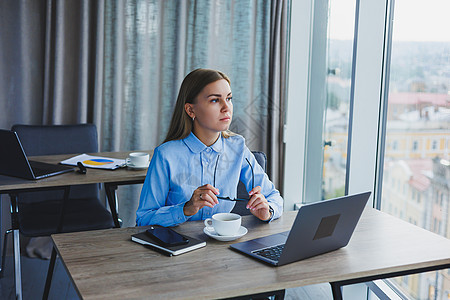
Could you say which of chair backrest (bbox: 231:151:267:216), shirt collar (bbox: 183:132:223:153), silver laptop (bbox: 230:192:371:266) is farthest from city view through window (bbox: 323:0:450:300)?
shirt collar (bbox: 183:132:223:153)

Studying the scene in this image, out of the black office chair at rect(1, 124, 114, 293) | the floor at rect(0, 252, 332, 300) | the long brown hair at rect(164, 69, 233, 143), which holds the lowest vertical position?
the floor at rect(0, 252, 332, 300)

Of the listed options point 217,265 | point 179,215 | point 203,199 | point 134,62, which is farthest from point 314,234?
point 134,62

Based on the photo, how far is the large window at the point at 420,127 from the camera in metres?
2.17

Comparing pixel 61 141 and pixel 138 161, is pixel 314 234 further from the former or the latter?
pixel 61 141

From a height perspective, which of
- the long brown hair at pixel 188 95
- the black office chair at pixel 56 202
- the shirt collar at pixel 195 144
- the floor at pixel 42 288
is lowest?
the floor at pixel 42 288

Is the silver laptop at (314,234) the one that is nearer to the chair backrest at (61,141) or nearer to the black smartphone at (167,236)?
the black smartphone at (167,236)

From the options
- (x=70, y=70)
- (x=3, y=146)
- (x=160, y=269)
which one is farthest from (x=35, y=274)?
(x=160, y=269)

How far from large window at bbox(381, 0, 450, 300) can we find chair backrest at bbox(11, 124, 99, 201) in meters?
1.80

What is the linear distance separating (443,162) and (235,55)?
6.29 feet

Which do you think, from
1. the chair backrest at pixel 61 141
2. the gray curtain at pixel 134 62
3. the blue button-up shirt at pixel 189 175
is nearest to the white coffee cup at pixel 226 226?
the blue button-up shirt at pixel 189 175

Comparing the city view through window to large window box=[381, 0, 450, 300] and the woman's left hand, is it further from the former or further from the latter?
the woman's left hand

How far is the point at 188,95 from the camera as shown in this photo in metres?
1.90

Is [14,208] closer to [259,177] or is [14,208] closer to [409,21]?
[259,177]

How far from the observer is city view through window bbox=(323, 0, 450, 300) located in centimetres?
217
